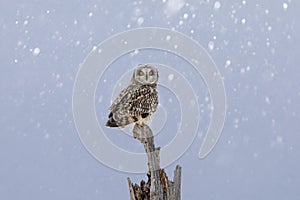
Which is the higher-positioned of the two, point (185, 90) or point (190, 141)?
point (185, 90)

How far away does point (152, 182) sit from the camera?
1.48 meters

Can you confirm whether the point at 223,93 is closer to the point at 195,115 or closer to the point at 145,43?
the point at 195,115

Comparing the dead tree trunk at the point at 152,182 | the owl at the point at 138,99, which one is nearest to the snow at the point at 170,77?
the owl at the point at 138,99

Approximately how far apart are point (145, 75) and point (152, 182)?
0.35 m

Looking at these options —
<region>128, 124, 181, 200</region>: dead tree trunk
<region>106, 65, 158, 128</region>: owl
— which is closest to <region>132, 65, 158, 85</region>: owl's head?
<region>106, 65, 158, 128</region>: owl

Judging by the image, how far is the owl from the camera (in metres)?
1.51

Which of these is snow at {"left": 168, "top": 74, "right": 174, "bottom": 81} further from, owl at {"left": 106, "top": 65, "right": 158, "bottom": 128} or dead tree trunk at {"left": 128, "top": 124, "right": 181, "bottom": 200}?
dead tree trunk at {"left": 128, "top": 124, "right": 181, "bottom": 200}

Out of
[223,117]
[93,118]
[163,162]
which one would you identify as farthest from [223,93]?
[93,118]

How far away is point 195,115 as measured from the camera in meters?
1.50

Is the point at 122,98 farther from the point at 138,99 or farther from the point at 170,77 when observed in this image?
the point at 170,77

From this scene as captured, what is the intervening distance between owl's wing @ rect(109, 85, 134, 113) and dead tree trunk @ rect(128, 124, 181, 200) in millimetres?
105

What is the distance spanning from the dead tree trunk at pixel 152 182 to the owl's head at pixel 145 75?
155 millimetres

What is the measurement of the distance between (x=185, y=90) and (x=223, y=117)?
158 millimetres

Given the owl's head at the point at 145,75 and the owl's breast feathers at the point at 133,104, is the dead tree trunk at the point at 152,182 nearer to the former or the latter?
the owl's breast feathers at the point at 133,104
